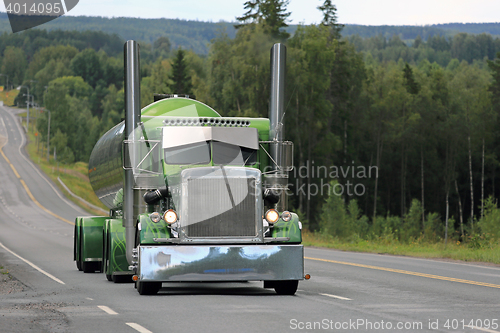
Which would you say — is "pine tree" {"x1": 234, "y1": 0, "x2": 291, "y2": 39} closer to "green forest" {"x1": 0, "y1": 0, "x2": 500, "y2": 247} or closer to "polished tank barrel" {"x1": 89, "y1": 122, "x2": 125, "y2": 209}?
"green forest" {"x1": 0, "y1": 0, "x2": 500, "y2": 247}

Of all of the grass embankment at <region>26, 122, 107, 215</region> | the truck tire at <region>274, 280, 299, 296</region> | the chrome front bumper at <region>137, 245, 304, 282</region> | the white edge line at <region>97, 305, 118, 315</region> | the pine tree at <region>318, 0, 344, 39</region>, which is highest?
the pine tree at <region>318, 0, 344, 39</region>

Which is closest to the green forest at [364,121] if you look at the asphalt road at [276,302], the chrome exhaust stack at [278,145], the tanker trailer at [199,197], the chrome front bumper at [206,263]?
the asphalt road at [276,302]

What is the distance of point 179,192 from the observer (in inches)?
515

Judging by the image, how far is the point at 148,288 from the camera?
13.2 meters

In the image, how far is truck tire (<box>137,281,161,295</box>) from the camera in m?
13.1

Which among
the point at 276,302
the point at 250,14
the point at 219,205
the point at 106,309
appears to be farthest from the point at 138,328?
the point at 250,14

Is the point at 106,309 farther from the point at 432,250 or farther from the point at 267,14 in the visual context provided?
the point at 267,14

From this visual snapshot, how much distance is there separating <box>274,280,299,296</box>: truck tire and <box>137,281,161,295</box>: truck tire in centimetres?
216

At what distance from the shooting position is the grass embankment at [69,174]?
83.5 meters

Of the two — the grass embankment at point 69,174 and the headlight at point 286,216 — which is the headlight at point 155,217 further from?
the grass embankment at point 69,174

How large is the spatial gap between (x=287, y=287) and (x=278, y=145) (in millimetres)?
3009

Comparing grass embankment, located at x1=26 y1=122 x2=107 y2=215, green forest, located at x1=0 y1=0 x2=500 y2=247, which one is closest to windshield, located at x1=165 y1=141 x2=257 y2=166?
green forest, located at x1=0 y1=0 x2=500 y2=247

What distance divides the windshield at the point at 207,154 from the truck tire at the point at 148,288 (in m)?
2.34

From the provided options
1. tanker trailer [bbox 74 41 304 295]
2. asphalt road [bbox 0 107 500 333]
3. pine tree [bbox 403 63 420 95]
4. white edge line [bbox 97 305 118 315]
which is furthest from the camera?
pine tree [bbox 403 63 420 95]
